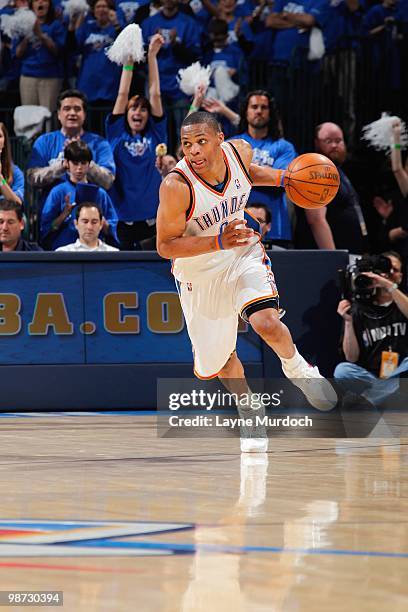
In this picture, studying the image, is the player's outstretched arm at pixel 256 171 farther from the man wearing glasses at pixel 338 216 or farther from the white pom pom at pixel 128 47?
the white pom pom at pixel 128 47

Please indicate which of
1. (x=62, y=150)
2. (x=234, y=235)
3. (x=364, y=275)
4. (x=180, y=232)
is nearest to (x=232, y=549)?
(x=234, y=235)

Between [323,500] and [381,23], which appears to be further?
[381,23]

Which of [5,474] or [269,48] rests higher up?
[269,48]

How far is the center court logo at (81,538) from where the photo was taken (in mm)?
3535

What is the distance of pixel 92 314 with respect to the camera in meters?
9.81

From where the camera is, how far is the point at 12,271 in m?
9.71

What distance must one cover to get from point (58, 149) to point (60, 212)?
2.59 ft

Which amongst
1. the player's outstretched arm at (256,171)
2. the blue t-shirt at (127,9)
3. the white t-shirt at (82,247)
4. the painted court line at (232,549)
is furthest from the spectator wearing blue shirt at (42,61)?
the painted court line at (232,549)

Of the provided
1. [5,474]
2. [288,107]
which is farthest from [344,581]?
[288,107]

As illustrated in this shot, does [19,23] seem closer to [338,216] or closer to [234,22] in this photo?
[234,22]

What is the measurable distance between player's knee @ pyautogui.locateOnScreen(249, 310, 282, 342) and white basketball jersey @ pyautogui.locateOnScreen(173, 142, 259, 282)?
51cm

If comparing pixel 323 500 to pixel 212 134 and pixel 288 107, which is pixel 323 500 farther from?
pixel 288 107

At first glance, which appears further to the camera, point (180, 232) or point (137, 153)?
point (137, 153)

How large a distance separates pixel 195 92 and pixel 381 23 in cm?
316
